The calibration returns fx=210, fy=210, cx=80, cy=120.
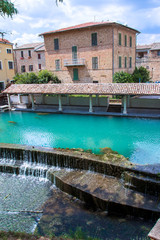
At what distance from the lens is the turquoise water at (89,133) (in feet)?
41.2

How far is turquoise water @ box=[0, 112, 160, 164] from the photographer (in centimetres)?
1255

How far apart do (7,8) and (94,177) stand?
7342 millimetres

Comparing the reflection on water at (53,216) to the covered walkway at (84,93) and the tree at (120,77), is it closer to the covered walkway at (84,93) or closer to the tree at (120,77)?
the covered walkway at (84,93)

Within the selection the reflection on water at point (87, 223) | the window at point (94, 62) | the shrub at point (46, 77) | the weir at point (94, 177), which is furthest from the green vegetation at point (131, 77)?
the reflection on water at point (87, 223)

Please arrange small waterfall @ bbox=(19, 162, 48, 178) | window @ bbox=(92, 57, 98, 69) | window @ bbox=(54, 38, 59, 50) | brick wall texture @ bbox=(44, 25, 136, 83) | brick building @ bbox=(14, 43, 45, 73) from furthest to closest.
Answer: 1. brick building @ bbox=(14, 43, 45, 73)
2. window @ bbox=(54, 38, 59, 50)
3. window @ bbox=(92, 57, 98, 69)
4. brick wall texture @ bbox=(44, 25, 136, 83)
5. small waterfall @ bbox=(19, 162, 48, 178)

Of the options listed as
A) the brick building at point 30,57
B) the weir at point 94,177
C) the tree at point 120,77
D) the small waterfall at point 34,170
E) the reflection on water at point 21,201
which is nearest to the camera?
the reflection on water at point 21,201

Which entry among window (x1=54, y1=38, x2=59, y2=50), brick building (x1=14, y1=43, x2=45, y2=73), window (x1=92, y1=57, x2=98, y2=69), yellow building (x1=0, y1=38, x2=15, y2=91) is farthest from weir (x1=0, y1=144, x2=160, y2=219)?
brick building (x1=14, y1=43, x2=45, y2=73)

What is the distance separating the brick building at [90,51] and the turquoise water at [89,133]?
9790mm

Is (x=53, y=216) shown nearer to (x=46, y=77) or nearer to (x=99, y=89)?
(x=99, y=89)

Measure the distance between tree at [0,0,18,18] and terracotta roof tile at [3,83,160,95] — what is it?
13.0 metres

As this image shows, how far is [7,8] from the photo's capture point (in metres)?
6.84

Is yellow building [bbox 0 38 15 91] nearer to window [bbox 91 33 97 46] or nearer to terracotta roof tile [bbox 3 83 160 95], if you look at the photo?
terracotta roof tile [bbox 3 83 160 95]

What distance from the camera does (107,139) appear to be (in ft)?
46.5

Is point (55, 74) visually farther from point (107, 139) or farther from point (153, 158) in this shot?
point (153, 158)
